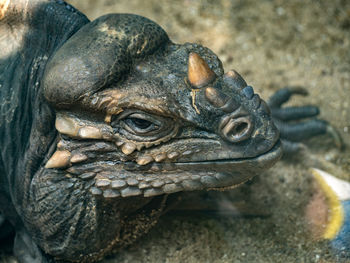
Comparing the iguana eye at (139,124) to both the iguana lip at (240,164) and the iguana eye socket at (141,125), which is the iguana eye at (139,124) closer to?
the iguana eye socket at (141,125)

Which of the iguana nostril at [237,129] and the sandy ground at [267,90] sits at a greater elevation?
the iguana nostril at [237,129]

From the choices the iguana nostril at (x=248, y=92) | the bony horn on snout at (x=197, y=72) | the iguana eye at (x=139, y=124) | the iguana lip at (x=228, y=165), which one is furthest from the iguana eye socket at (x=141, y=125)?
the iguana nostril at (x=248, y=92)

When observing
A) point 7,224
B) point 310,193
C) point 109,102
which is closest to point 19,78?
point 109,102

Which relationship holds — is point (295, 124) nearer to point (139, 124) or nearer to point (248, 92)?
point (248, 92)

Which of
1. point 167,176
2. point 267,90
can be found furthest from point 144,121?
point 267,90

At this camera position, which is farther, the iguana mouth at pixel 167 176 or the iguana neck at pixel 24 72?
the iguana neck at pixel 24 72

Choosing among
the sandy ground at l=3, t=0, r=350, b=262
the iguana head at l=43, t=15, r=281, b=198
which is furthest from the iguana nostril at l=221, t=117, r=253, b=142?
the sandy ground at l=3, t=0, r=350, b=262

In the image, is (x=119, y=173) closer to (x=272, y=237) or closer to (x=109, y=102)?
(x=109, y=102)
